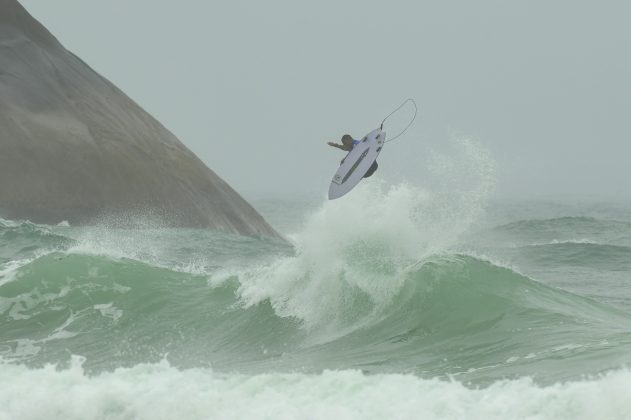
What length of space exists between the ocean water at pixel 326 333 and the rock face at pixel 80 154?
388 centimetres

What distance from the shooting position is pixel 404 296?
12328 millimetres

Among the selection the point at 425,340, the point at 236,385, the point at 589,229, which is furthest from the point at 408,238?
the point at 589,229

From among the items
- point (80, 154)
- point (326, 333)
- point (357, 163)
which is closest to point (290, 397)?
point (326, 333)

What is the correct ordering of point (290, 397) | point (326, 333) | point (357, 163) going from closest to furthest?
point (290, 397) < point (326, 333) < point (357, 163)

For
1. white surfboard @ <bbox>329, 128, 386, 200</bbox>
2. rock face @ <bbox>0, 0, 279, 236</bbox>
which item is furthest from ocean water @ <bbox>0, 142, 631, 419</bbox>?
rock face @ <bbox>0, 0, 279, 236</bbox>

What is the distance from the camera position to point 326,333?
11531mm

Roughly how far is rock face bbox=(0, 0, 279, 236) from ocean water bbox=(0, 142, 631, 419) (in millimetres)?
3876

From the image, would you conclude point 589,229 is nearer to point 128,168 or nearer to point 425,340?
point 128,168

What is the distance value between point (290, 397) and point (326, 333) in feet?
10.1

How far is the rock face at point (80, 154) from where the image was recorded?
22.7m

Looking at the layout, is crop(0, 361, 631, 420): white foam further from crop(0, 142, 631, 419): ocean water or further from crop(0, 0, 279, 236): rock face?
crop(0, 0, 279, 236): rock face

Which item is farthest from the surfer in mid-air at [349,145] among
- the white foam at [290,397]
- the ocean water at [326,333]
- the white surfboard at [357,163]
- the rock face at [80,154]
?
the rock face at [80,154]

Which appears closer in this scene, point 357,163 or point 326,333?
point 326,333

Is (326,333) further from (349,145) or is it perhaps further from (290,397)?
(349,145)
